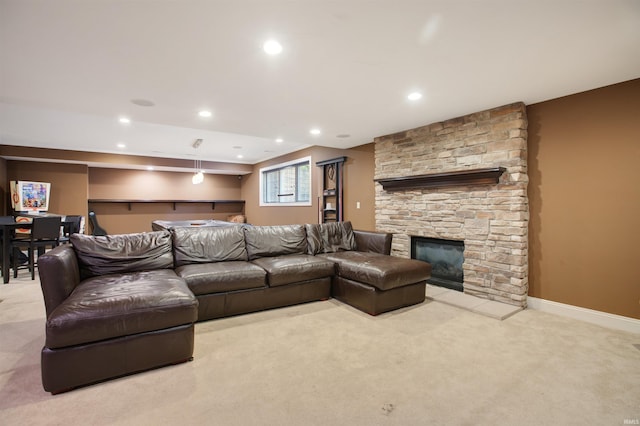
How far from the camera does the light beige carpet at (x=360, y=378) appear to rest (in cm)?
166

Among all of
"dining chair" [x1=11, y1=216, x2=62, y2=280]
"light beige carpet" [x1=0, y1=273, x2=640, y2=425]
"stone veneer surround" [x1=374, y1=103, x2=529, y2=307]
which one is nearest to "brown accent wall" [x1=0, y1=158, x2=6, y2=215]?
"dining chair" [x1=11, y1=216, x2=62, y2=280]

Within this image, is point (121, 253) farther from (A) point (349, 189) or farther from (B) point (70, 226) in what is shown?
(A) point (349, 189)

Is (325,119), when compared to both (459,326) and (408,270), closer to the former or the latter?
(408,270)

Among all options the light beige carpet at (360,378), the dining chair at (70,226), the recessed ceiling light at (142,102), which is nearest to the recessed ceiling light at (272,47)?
the recessed ceiling light at (142,102)

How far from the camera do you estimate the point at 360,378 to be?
2008 millimetres

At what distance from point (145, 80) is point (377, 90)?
2.30 m

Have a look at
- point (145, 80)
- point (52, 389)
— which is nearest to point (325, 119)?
point (145, 80)

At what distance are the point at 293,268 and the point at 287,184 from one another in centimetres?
481

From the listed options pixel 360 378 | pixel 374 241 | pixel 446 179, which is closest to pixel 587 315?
pixel 446 179

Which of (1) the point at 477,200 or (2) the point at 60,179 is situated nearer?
(1) the point at 477,200

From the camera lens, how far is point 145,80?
9.50 feet

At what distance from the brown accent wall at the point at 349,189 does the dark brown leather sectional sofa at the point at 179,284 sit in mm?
1053

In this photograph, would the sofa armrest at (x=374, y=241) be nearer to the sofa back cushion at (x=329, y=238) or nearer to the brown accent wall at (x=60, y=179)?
the sofa back cushion at (x=329, y=238)

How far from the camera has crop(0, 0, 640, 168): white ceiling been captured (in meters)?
1.85
